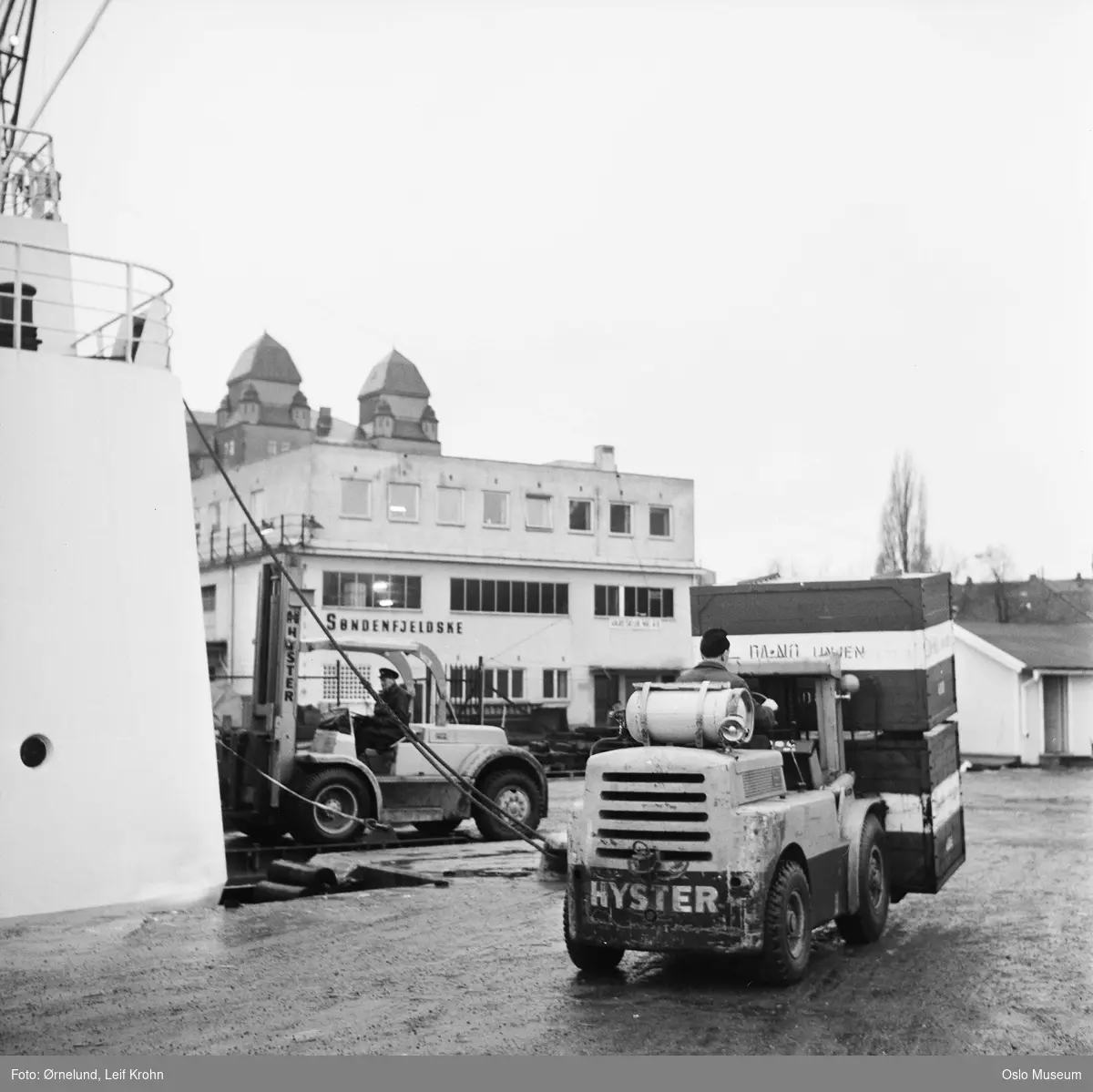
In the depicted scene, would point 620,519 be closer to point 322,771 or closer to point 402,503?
point 402,503

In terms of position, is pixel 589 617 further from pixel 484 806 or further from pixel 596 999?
pixel 596 999

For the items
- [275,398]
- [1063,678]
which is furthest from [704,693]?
[275,398]

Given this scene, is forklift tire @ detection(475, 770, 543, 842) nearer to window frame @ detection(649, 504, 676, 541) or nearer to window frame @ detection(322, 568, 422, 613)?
window frame @ detection(322, 568, 422, 613)

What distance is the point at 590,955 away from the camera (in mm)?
7980

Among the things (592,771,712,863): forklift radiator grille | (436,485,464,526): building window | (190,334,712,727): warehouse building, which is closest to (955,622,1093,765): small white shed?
(190,334,712,727): warehouse building

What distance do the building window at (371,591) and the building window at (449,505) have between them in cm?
214

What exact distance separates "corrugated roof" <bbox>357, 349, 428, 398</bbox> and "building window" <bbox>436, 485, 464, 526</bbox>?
51844 millimetres

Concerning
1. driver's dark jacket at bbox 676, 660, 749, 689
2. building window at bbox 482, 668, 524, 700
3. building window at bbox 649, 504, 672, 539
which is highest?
building window at bbox 649, 504, 672, 539

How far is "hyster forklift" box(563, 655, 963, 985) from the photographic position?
7359 mm

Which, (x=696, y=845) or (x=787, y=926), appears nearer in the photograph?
(x=696, y=845)

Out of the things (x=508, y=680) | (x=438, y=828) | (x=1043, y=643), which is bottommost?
(x=438, y=828)

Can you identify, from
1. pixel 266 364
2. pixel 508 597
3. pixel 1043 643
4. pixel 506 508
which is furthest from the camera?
pixel 266 364

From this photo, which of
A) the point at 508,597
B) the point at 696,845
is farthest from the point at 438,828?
the point at 508,597

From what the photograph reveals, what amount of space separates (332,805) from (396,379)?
3126 inches
